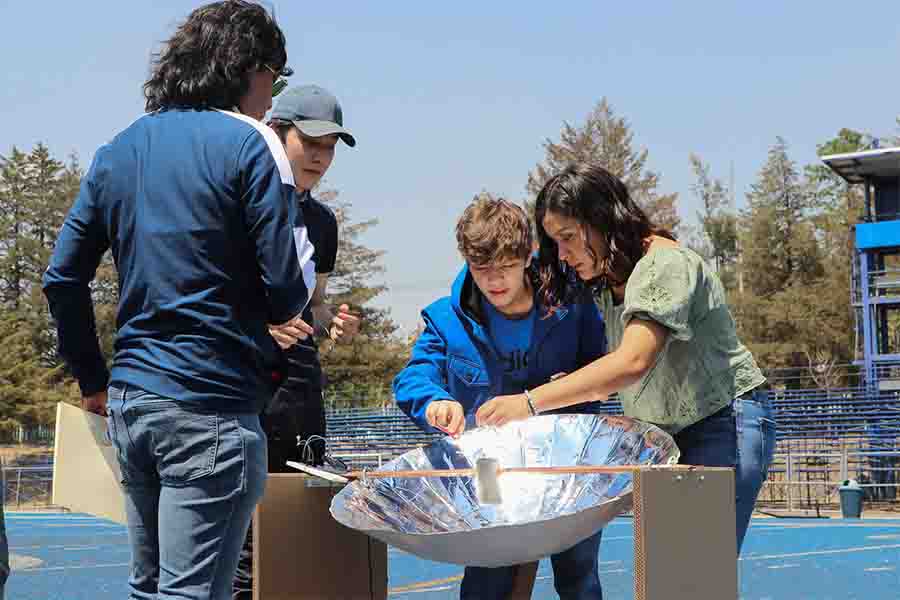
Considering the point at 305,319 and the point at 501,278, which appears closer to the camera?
the point at 501,278

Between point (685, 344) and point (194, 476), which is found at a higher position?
point (685, 344)

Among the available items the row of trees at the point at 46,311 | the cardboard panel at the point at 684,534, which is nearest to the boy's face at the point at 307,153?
the cardboard panel at the point at 684,534

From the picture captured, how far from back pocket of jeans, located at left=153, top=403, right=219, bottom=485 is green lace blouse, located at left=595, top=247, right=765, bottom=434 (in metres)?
1.05

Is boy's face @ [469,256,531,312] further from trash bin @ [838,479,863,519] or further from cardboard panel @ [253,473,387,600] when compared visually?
trash bin @ [838,479,863,519]

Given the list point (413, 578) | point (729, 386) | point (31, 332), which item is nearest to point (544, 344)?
point (729, 386)

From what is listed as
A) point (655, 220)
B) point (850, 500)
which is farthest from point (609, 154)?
point (850, 500)

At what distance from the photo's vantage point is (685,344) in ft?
10.3

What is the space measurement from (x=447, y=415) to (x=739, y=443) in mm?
764

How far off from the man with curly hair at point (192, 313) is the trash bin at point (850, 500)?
14.6m

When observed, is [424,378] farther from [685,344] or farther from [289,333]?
[685,344]

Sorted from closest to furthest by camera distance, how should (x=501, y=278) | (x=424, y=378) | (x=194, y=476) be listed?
(x=194, y=476), (x=501, y=278), (x=424, y=378)

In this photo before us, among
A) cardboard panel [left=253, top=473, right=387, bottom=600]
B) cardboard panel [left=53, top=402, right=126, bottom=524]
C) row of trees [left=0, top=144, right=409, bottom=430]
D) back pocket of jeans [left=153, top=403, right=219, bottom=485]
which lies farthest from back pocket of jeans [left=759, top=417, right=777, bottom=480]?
row of trees [left=0, top=144, right=409, bottom=430]

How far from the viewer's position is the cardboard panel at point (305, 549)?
332 centimetres

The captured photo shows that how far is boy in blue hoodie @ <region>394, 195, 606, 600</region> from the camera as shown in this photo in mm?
3451
